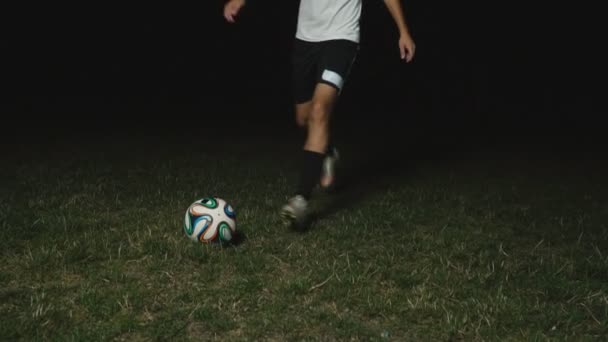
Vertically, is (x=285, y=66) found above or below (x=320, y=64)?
above

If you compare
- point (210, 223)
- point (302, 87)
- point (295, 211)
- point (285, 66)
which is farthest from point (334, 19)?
point (285, 66)

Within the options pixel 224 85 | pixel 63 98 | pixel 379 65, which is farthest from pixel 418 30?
pixel 63 98

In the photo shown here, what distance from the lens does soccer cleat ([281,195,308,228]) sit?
16.0ft

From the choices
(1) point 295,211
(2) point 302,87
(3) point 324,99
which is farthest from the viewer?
(2) point 302,87

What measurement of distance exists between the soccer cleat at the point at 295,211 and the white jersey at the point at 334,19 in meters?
1.49

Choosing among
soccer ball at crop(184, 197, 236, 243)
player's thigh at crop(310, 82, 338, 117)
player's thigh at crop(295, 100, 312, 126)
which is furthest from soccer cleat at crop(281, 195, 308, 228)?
player's thigh at crop(295, 100, 312, 126)

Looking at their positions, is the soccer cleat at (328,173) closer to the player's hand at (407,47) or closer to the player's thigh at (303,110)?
the player's thigh at (303,110)

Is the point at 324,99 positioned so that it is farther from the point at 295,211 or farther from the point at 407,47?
the point at 295,211

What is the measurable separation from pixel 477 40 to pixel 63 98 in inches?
574

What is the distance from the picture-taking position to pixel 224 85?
67.5 feet

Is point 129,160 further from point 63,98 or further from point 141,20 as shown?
point 141,20

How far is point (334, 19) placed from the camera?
542 cm

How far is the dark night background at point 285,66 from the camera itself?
15.6 meters

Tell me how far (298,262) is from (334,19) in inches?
87.3
